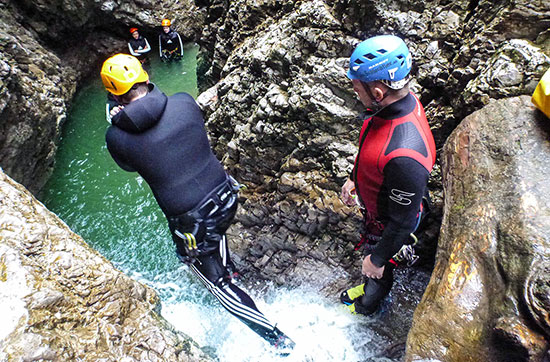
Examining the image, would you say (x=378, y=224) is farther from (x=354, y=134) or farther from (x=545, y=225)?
(x=354, y=134)

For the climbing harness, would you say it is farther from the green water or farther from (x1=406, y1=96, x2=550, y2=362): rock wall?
the green water

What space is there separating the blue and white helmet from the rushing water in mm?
2469

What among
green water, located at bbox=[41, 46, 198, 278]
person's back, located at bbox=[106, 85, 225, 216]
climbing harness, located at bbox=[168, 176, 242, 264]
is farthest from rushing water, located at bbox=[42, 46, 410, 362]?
person's back, located at bbox=[106, 85, 225, 216]

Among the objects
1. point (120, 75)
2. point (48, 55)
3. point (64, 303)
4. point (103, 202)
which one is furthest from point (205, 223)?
point (48, 55)

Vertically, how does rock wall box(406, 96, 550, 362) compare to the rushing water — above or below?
above

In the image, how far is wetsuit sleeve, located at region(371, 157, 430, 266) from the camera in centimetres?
187

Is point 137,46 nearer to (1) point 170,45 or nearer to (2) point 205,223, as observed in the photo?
(1) point 170,45

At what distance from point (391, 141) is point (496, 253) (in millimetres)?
844

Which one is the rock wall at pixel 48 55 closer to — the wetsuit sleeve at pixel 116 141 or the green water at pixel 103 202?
the green water at pixel 103 202

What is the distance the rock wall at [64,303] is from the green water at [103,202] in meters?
2.29

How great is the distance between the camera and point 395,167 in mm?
1905

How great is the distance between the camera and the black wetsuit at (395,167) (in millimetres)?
1890

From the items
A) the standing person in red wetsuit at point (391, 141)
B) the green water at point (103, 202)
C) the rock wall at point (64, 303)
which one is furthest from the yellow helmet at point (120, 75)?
the green water at point (103, 202)

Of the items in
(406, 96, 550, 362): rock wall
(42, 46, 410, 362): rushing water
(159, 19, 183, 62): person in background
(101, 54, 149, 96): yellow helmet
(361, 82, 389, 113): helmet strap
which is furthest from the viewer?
(159, 19, 183, 62): person in background
